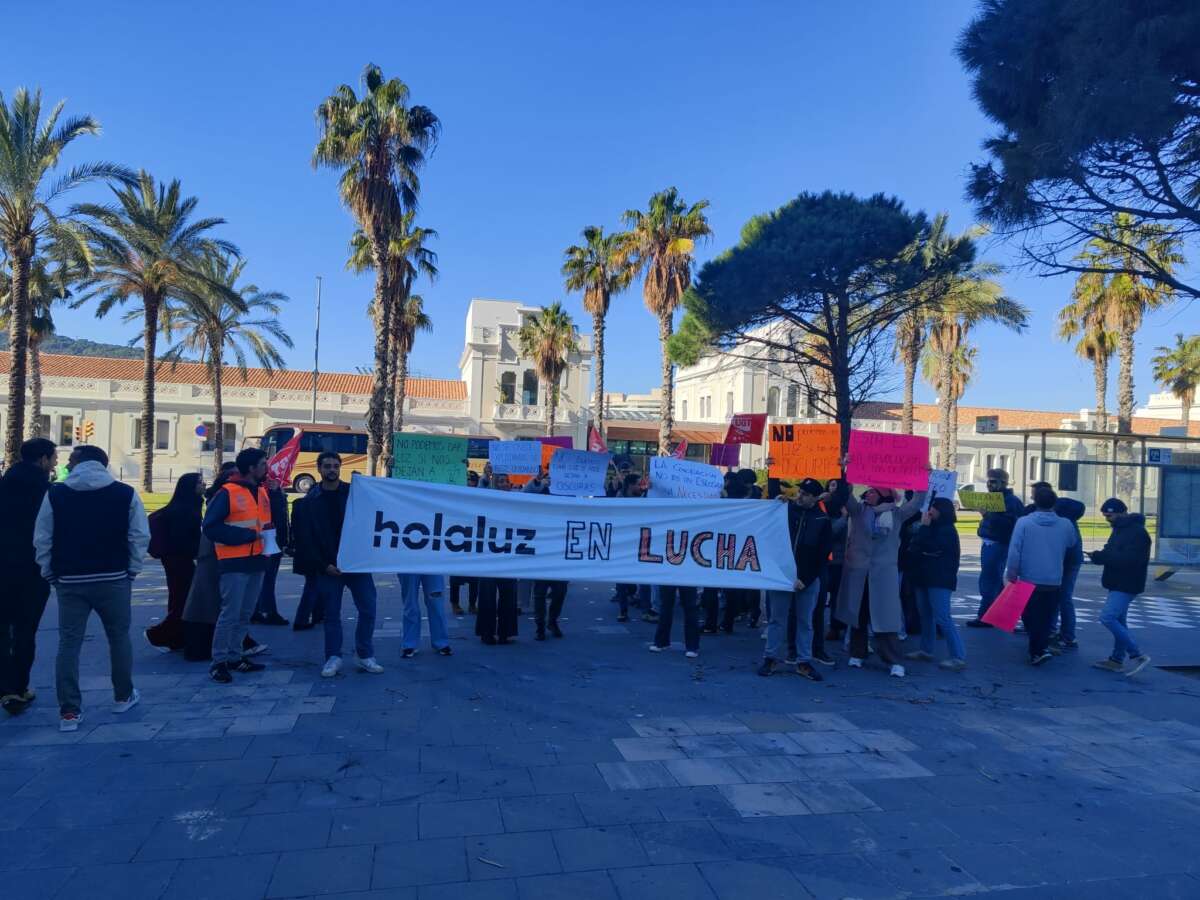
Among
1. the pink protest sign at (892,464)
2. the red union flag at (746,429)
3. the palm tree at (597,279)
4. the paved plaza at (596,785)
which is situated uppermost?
the palm tree at (597,279)

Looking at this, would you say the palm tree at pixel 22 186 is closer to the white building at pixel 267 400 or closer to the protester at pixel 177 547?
the protester at pixel 177 547

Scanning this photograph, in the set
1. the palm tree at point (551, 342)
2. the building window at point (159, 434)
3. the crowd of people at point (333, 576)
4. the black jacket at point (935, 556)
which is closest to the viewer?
the crowd of people at point (333, 576)

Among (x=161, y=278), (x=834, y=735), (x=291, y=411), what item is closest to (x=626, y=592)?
(x=834, y=735)

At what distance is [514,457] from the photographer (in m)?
10.7

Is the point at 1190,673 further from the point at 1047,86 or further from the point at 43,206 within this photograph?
the point at 43,206

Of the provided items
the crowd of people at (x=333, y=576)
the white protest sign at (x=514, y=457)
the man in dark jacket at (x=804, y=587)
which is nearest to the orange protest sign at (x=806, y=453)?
the crowd of people at (x=333, y=576)

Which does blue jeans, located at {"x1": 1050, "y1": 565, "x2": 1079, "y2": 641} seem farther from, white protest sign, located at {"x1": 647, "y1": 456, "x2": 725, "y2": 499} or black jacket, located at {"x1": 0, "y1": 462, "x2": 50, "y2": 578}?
black jacket, located at {"x1": 0, "y1": 462, "x2": 50, "y2": 578}

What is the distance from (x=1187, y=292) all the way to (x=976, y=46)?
13.2 feet

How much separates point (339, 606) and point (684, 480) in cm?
373

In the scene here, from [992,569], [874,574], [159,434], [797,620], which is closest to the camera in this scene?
[797,620]

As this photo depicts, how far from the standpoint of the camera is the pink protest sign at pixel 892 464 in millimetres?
8180

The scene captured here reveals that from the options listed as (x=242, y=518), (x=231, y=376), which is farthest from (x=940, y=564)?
(x=231, y=376)

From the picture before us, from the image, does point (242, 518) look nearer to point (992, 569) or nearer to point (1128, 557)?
point (1128, 557)

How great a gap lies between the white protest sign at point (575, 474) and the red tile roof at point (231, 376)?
38.4 metres
